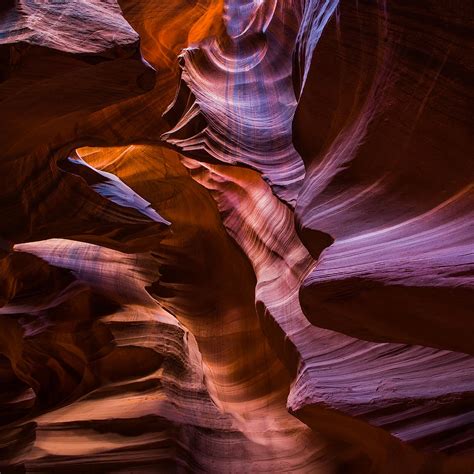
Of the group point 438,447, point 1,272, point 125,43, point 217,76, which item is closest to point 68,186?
Answer: point 1,272

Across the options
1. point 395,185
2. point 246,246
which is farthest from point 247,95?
point 395,185

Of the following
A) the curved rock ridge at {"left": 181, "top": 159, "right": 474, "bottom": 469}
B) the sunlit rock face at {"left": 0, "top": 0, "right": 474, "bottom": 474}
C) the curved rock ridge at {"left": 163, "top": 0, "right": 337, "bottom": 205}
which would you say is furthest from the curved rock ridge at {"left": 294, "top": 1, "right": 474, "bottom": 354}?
the curved rock ridge at {"left": 163, "top": 0, "right": 337, "bottom": 205}

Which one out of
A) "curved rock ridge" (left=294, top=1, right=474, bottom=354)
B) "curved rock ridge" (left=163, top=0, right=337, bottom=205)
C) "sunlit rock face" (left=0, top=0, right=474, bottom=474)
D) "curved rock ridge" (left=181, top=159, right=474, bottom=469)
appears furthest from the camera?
"curved rock ridge" (left=163, top=0, right=337, bottom=205)

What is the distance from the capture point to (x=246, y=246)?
15.0 ft

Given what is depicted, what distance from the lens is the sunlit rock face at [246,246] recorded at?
2.48 m

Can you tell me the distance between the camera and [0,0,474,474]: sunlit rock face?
8.13 ft

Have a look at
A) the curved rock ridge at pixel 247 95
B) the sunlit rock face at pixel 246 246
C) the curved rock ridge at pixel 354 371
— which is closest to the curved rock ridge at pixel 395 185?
the sunlit rock face at pixel 246 246

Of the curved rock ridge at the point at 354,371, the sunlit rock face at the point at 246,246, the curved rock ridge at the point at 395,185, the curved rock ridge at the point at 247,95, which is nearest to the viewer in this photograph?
the curved rock ridge at the point at 395,185

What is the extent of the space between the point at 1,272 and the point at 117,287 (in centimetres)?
79

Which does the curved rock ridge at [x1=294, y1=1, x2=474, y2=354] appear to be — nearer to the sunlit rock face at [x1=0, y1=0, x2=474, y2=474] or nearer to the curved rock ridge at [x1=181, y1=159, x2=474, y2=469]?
the sunlit rock face at [x1=0, y1=0, x2=474, y2=474]

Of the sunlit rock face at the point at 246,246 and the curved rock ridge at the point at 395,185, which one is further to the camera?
the sunlit rock face at the point at 246,246

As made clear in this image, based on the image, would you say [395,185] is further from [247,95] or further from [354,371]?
[247,95]

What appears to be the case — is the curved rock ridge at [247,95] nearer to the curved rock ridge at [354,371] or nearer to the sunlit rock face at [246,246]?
the sunlit rock face at [246,246]

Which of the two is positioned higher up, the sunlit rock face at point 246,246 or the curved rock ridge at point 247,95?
the curved rock ridge at point 247,95
